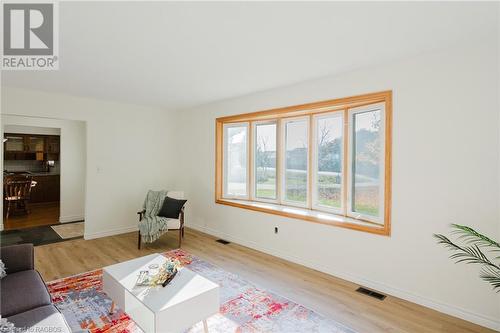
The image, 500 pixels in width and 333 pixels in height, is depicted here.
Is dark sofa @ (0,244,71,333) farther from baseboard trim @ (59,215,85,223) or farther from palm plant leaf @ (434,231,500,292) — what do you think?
baseboard trim @ (59,215,85,223)

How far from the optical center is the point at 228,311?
2.60 meters

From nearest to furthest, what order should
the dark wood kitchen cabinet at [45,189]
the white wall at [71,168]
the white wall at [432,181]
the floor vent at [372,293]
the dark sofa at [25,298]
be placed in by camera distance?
the dark sofa at [25,298] → the white wall at [432,181] → the floor vent at [372,293] → the white wall at [71,168] → the dark wood kitchen cabinet at [45,189]

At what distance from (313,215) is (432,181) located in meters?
1.48

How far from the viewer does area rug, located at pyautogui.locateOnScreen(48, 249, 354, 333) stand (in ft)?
7.68

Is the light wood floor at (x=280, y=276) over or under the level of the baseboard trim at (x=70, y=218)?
under

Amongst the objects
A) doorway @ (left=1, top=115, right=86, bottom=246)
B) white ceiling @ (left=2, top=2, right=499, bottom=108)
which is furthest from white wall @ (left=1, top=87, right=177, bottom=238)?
white ceiling @ (left=2, top=2, right=499, bottom=108)

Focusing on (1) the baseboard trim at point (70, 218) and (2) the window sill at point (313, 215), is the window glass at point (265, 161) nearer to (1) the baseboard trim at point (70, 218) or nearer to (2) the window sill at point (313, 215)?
(2) the window sill at point (313, 215)

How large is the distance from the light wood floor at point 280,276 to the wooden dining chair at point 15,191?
105 inches

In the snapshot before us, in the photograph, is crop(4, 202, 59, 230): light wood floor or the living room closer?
the living room

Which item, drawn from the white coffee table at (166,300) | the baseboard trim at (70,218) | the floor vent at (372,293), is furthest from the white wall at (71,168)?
the floor vent at (372,293)

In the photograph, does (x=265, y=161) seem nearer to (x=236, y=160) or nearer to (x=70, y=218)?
(x=236, y=160)

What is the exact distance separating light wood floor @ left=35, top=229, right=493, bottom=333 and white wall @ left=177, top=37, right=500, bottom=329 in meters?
0.21

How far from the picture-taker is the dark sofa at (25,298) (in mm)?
1683

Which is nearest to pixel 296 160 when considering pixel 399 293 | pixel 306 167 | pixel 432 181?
pixel 306 167
